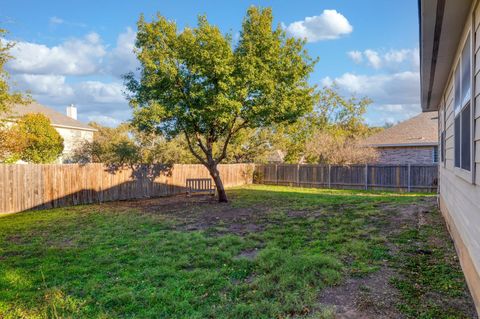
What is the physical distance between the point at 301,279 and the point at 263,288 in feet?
1.72

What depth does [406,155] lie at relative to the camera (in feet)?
61.4

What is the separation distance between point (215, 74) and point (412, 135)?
45.8 feet

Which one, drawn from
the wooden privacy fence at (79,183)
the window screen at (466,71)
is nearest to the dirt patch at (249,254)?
the window screen at (466,71)

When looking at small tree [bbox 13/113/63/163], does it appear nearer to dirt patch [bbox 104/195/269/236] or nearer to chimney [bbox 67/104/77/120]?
dirt patch [bbox 104/195/269/236]

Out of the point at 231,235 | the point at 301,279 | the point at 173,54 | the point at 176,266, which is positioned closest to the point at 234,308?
the point at 301,279

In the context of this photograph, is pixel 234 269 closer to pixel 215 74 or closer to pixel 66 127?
pixel 215 74

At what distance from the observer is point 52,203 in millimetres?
11078

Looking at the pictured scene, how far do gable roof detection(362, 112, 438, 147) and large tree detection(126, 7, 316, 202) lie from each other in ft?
33.6

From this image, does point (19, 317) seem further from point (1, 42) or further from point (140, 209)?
point (1, 42)

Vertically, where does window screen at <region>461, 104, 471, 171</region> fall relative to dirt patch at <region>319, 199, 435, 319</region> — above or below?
above

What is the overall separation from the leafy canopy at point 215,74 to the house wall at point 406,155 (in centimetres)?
1059

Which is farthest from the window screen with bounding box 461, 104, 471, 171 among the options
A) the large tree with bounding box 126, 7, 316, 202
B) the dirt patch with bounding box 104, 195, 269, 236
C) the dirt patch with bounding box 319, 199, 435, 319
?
the large tree with bounding box 126, 7, 316, 202

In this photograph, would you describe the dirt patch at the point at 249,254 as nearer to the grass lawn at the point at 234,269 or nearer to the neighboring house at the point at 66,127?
the grass lawn at the point at 234,269

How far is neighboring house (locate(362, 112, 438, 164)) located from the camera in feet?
58.7
